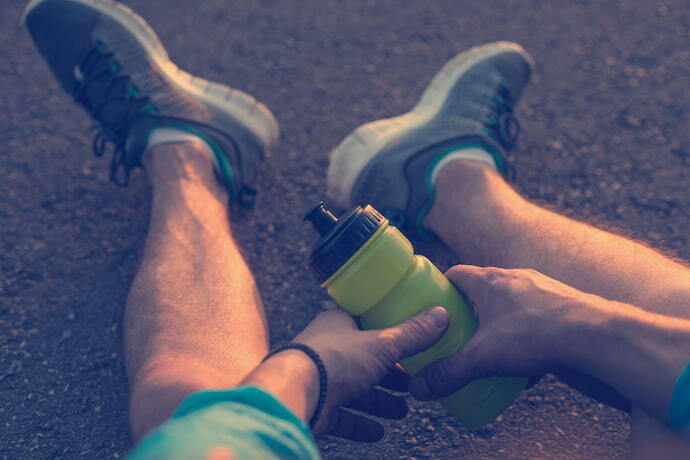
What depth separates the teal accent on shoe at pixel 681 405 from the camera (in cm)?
106

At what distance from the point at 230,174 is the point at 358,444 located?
0.90m

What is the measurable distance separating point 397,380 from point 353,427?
15 cm

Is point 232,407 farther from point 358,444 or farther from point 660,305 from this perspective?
point 660,305

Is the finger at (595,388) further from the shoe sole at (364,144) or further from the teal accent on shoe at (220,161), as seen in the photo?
the teal accent on shoe at (220,161)

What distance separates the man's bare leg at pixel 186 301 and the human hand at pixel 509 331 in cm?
42

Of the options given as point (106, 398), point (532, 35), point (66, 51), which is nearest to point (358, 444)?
point (106, 398)

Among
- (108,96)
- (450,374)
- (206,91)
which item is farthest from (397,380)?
(108,96)

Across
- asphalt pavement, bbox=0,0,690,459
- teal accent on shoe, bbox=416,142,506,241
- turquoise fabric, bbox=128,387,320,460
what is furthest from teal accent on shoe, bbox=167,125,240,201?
turquoise fabric, bbox=128,387,320,460

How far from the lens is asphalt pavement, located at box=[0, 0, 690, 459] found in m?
1.59

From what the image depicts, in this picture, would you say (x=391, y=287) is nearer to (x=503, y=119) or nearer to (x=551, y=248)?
(x=551, y=248)

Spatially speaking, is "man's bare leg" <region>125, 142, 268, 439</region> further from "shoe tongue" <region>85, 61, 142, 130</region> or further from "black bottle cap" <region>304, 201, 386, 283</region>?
"black bottle cap" <region>304, 201, 386, 283</region>

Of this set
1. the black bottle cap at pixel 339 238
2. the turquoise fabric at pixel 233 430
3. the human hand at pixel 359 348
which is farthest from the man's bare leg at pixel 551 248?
the turquoise fabric at pixel 233 430

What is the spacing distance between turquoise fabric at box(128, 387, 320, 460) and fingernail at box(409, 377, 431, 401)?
1.34 ft

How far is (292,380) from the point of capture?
3.67ft
